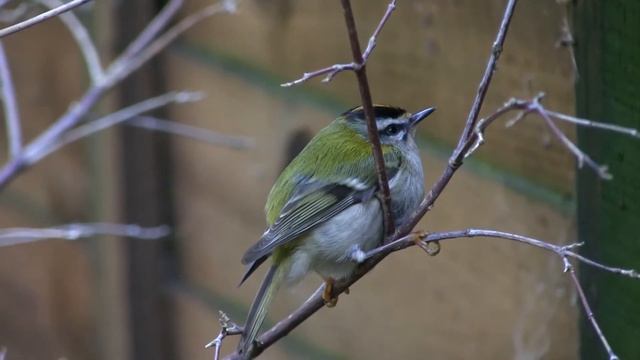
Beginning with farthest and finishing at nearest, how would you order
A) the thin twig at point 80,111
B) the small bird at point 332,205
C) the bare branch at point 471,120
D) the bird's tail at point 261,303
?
the thin twig at point 80,111
the small bird at point 332,205
the bird's tail at point 261,303
the bare branch at point 471,120

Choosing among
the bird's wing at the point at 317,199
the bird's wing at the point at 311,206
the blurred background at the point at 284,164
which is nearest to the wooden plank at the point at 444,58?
the blurred background at the point at 284,164

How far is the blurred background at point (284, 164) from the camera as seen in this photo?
2463 millimetres

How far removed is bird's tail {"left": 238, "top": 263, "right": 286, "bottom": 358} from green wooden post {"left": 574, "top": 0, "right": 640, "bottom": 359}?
67 cm

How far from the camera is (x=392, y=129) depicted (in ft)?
8.96

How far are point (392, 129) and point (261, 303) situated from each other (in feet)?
1.86

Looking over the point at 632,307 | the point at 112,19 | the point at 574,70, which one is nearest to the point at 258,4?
the point at 112,19

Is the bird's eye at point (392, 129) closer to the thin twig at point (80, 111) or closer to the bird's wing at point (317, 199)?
the bird's wing at point (317, 199)

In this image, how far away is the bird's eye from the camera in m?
2.72

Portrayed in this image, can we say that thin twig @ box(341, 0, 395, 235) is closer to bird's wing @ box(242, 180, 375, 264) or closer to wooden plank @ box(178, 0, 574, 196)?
bird's wing @ box(242, 180, 375, 264)

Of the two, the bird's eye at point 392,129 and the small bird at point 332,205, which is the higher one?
the bird's eye at point 392,129

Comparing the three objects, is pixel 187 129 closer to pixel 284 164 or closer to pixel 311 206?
pixel 284 164

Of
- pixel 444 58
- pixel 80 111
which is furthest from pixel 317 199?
pixel 80 111

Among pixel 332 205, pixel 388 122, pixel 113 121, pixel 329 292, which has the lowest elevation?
pixel 329 292

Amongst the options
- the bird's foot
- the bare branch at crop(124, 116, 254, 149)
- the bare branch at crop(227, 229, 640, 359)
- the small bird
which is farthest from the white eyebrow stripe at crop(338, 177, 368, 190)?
the bare branch at crop(124, 116, 254, 149)
